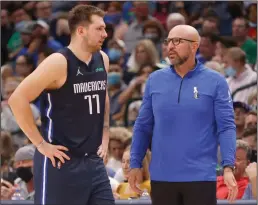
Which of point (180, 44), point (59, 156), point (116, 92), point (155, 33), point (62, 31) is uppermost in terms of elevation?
point (62, 31)

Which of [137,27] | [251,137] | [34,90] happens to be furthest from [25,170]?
[137,27]

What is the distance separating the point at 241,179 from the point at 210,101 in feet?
6.71

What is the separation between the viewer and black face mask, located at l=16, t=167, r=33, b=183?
8345 mm

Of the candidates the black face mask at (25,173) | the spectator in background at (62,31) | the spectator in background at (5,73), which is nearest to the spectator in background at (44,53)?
the spectator in background at (5,73)

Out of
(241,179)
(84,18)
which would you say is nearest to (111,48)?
(241,179)

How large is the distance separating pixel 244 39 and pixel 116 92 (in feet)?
6.32

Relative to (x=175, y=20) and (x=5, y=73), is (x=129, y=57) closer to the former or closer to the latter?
(x=175, y=20)

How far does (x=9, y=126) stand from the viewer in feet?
35.0

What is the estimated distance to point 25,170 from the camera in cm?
842

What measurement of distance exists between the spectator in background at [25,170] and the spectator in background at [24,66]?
11.3 feet

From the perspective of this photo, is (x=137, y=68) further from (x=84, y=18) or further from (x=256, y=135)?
(x=84, y=18)

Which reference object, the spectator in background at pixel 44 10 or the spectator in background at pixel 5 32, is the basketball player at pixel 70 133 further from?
the spectator in background at pixel 44 10

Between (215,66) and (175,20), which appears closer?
(215,66)

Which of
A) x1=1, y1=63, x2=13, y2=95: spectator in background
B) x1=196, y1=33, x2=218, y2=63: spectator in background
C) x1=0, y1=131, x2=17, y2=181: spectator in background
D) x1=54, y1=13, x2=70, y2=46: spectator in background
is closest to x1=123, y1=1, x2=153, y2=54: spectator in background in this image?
x1=54, y1=13, x2=70, y2=46: spectator in background
